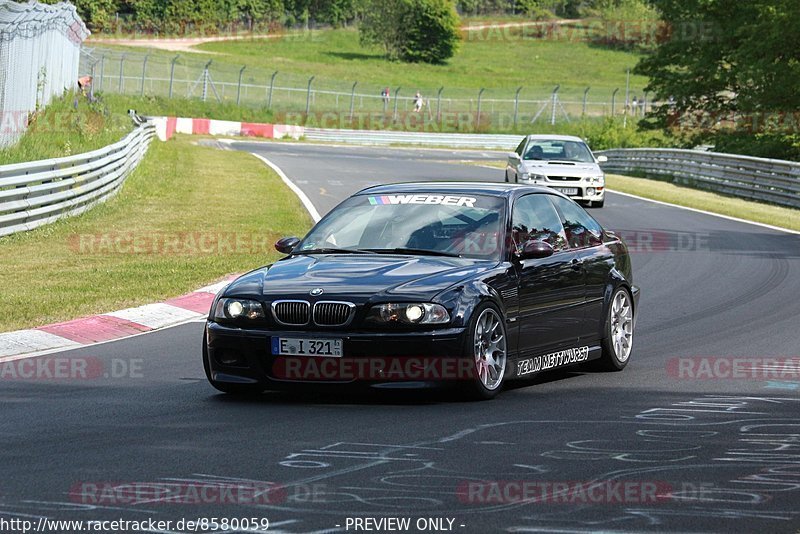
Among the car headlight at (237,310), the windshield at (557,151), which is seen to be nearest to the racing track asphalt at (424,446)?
the car headlight at (237,310)

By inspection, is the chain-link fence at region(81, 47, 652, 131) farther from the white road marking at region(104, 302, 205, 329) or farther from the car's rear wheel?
the car's rear wheel

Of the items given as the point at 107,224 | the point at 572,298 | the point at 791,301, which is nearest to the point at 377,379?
the point at 572,298

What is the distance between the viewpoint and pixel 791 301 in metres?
14.5

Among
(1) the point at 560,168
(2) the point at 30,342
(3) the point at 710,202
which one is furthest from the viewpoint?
(3) the point at 710,202

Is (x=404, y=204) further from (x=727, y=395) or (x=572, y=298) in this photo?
(x=727, y=395)

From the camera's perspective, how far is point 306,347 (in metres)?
8.08

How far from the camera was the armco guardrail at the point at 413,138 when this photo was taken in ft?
219

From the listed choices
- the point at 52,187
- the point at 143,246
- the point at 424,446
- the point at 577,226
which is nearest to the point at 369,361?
the point at 424,446

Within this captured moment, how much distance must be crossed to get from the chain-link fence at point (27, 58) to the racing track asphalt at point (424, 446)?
12503 millimetres

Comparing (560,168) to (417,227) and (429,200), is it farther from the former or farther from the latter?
(417,227)

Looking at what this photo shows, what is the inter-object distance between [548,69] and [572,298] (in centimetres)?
11106

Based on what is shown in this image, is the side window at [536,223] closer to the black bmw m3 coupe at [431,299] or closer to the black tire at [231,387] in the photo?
the black bmw m3 coupe at [431,299]

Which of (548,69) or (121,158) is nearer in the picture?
(121,158)

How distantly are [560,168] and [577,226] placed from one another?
17.7 m
